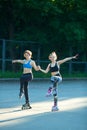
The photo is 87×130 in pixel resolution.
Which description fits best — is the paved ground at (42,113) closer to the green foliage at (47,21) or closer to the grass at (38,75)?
the grass at (38,75)

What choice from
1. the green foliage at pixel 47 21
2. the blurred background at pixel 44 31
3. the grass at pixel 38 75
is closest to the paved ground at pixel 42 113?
the grass at pixel 38 75

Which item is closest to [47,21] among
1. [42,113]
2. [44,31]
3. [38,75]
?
[44,31]

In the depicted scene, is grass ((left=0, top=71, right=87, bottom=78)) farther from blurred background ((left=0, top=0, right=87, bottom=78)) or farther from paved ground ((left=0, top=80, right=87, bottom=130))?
paved ground ((left=0, top=80, right=87, bottom=130))

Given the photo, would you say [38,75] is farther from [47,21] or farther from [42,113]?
[42,113]

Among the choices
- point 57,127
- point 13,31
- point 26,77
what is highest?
point 13,31

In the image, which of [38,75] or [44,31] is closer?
[38,75]

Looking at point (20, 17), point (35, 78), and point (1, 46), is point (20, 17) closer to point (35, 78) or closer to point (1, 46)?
point (1, 46)

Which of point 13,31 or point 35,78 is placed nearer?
point 35,78

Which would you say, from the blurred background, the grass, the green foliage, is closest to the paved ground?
the grass

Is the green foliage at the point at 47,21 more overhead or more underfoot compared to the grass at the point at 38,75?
more overhead

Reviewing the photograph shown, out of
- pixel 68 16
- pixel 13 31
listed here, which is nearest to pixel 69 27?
pixel 68 16

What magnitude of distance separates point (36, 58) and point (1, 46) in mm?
2558

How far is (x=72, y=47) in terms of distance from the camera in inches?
1277

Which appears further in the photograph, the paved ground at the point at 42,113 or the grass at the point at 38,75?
the grass at the point at 38,75
